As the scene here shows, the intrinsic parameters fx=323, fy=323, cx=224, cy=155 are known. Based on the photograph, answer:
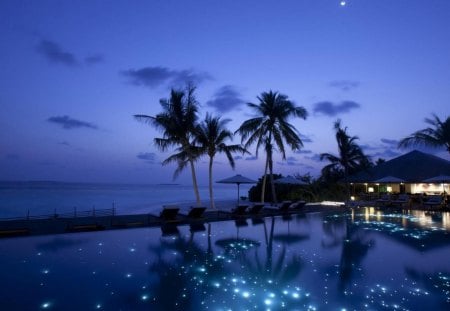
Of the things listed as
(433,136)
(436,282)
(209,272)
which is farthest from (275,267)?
(433,136)

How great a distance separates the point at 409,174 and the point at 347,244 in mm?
18627

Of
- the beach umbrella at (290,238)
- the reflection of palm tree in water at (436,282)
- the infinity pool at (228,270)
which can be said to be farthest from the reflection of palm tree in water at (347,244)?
the reflection of palm tree in water at (436,282)

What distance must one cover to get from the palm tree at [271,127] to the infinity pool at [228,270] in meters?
9.31

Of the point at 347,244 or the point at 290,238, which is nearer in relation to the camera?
the point at 347,244

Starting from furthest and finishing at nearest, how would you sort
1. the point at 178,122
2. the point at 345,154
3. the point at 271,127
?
the point at 345,154
the point at 271,127
the point at 178,122

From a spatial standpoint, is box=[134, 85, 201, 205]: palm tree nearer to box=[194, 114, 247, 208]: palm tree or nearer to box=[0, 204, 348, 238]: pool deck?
box=[194, 114, 247, 208]: palm tree

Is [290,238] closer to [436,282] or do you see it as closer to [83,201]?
[436,282]

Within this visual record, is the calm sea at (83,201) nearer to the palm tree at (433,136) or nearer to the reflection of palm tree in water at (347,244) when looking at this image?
the reflection of palm tree in water at (347,244)

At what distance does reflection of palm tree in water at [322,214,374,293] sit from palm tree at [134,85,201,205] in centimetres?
771

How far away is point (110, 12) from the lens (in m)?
12.9

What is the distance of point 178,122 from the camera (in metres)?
17.1

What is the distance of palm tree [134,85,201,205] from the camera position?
17.1 m

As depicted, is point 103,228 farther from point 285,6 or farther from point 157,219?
point 285,6

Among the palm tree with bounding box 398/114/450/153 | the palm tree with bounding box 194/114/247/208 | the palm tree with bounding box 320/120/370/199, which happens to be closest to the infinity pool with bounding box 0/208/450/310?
the palm tree with bounding box 194/114/247/208
